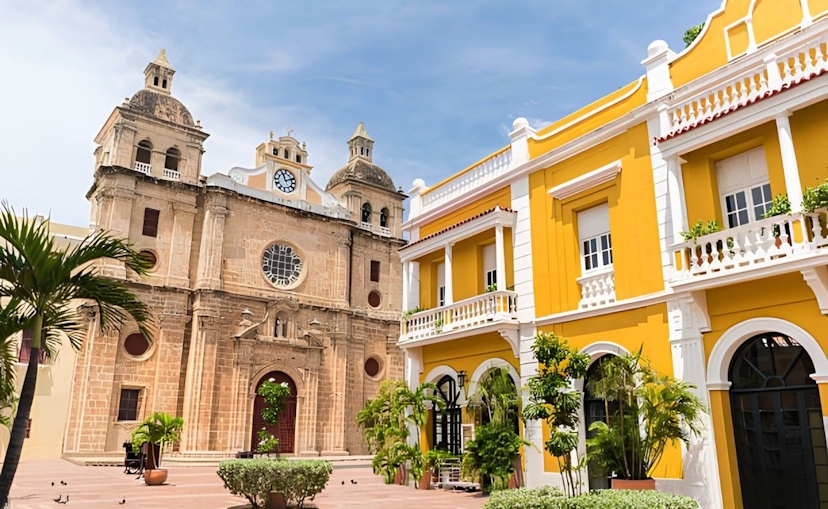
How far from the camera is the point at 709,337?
32.4 feet

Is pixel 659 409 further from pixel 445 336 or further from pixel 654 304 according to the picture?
pixel 445 336

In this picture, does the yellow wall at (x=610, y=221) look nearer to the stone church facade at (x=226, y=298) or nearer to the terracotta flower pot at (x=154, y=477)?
the terracotta flower pot at (x=154, y=477)

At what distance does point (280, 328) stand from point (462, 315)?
1500cm

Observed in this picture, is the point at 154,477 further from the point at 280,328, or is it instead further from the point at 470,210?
the point at 280,328

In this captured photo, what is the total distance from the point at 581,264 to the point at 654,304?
6.96ft

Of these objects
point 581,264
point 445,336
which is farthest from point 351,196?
point 581,264

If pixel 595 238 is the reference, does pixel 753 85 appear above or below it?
above

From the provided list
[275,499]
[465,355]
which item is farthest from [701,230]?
[275,499]

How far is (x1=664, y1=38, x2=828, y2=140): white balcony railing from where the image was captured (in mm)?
9273

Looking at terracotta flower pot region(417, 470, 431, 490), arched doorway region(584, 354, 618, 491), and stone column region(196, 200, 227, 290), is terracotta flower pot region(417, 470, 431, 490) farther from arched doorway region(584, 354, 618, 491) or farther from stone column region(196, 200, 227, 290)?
stone column region(196, 200, 227, 290)

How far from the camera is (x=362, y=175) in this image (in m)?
34.2

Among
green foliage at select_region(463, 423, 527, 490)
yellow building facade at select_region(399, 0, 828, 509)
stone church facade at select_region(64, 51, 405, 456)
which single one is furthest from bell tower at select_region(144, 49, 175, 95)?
green foliage at select_region(463, 423, 527, 490)

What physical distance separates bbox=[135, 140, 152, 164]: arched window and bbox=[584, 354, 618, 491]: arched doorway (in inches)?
874

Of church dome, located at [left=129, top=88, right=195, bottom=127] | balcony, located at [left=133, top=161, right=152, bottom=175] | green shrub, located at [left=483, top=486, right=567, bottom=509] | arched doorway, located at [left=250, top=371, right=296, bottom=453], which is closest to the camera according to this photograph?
green shrub, located at [left=483, top=486, right=567, bottom=509]
